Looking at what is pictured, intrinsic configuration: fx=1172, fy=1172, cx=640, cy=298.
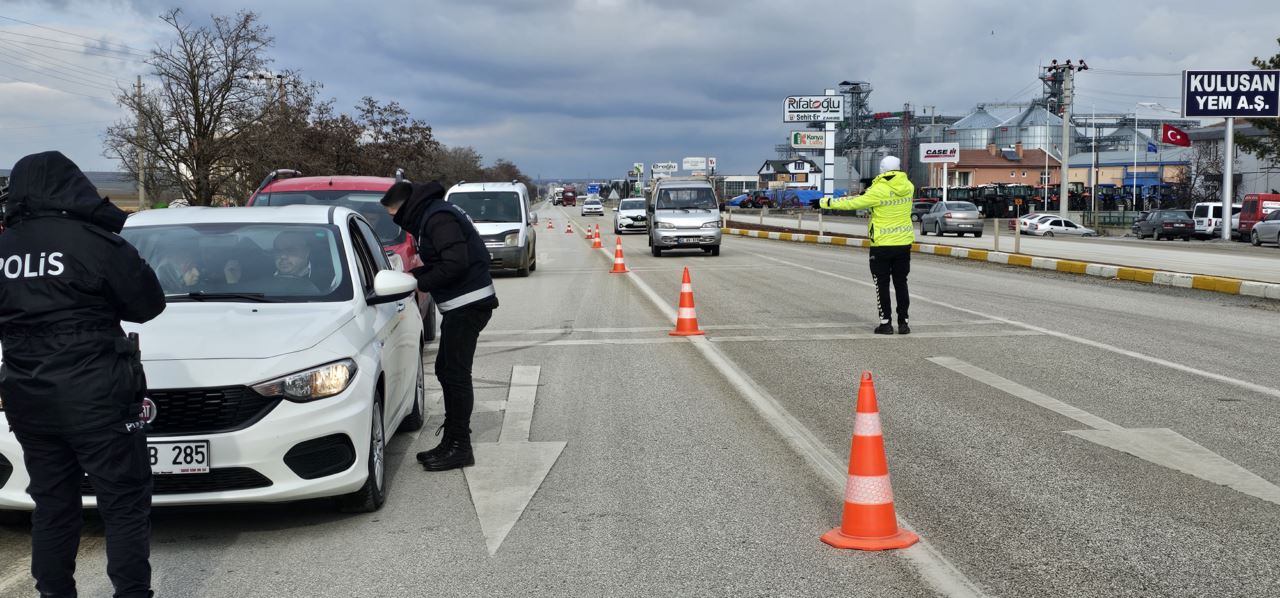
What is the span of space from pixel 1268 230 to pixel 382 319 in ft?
148

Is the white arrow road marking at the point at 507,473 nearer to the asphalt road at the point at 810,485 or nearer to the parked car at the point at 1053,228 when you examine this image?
the asphalt road at the point at 810,485

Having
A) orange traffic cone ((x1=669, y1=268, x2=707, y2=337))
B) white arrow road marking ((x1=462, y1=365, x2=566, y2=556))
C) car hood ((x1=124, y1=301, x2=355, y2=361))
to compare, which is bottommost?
white arrow road marking ((x1=462, y1=365, x2=566, y2=556))

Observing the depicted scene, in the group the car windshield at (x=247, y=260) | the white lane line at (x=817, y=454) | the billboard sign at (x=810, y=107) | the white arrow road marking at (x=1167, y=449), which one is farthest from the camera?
the billboard sign at (x=810, y=107)

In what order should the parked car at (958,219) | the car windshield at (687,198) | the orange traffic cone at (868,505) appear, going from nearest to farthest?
the orange traffic cone at (868,505)
the car windshield at (687,198)
the parked car at (958,219)

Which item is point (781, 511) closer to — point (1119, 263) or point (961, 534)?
point (961, 534)

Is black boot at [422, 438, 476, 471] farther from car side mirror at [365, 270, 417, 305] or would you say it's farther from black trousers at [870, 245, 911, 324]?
black trousers at [870, 245, 911, 324]

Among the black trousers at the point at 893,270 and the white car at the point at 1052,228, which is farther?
the white car at the point at 1052,228

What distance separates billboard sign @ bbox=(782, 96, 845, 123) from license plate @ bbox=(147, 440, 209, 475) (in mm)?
112777

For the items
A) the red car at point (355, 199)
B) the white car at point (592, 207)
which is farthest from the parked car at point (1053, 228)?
the red car at point (355, 199)

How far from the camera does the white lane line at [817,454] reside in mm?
4605

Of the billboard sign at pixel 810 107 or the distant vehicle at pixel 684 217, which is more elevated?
the billboard sign at pixel 810 107

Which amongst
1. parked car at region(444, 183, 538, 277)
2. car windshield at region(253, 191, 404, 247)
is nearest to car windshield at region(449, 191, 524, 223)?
parked car at region(444, 183, 538, 277)

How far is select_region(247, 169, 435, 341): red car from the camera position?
12758mm

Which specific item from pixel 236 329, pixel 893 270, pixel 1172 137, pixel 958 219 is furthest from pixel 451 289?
pixel 1172 137
